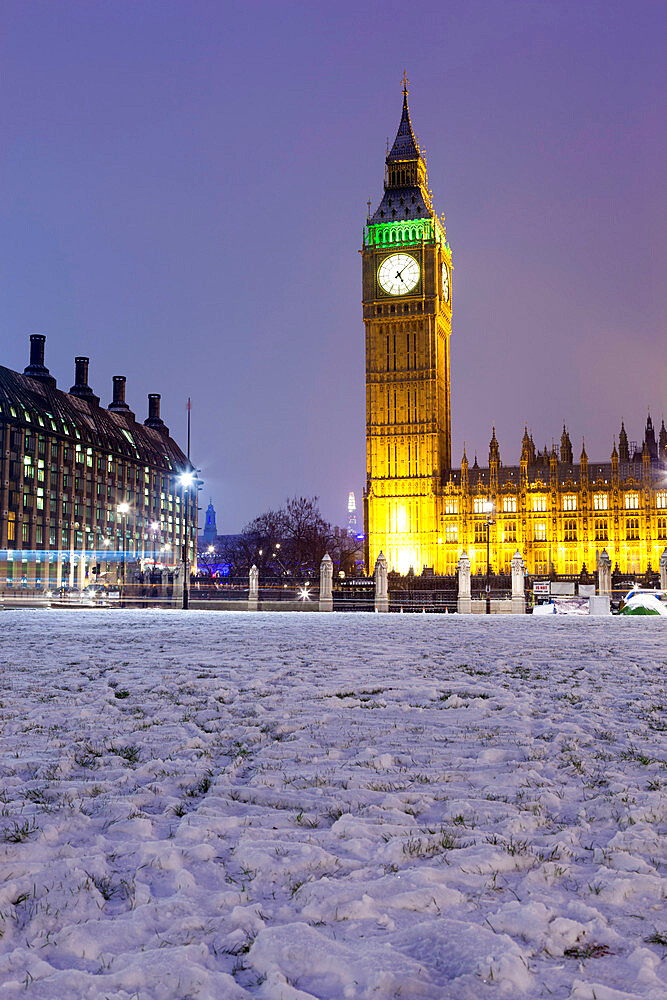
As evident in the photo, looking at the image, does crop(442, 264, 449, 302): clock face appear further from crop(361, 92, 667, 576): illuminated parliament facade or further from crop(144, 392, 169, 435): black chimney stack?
crop(144, 392, 169, 435): black chimney stack

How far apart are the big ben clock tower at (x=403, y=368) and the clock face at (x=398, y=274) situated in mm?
122

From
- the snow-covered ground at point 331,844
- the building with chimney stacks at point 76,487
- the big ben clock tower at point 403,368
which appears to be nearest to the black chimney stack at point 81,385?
the building with chimney stacks at point 76,487

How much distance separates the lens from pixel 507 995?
283 centimetres

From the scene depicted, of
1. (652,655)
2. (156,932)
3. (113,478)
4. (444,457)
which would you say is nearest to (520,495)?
(444,457)

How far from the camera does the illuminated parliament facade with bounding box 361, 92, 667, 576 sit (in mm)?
91438

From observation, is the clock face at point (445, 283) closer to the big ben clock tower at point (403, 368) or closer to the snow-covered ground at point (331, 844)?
the big ben clock tower at point (403, 368)

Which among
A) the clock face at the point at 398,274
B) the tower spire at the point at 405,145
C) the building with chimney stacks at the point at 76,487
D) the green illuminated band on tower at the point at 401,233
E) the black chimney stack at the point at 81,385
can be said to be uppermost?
the tower spire at the point at 405,145

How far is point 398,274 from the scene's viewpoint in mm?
99500

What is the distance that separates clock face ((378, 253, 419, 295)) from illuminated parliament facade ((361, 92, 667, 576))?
4.8 inches

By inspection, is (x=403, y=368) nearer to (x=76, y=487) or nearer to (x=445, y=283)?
(x=445, y=283)

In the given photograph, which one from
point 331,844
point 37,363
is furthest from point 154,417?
point 331,844

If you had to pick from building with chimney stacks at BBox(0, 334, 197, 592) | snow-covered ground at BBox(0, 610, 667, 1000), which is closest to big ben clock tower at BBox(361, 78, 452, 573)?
building with chimney stacks at BBox(0, 334, 197, 592)

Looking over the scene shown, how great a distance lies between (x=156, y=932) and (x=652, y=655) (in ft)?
40.6

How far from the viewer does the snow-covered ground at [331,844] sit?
2.99m
